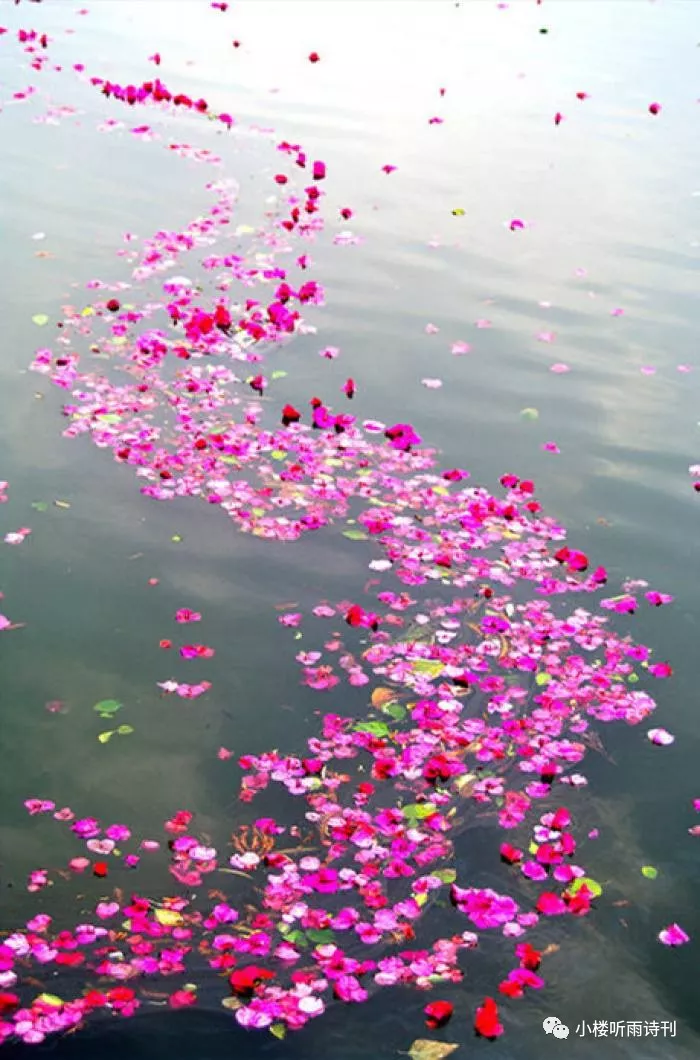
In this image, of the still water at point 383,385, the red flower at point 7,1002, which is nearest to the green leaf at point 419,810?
Answer: the still water at point 383,385

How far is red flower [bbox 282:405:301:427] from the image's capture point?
10.3m

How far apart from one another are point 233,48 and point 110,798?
18506mm

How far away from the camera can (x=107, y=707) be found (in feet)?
24.4

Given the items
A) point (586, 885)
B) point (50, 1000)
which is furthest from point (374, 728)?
point (50, 1000)

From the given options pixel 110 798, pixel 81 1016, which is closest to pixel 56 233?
→ pixel 110 798

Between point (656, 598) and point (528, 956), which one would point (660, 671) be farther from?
point (528, 956)

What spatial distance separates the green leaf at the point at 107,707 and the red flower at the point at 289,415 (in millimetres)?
3540

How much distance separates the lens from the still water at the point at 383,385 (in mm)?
6488

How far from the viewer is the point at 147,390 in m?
10.9

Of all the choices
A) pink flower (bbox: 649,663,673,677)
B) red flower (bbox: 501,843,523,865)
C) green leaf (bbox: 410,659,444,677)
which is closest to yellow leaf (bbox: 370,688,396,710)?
green leaf (bbox: 410,659,444,677)

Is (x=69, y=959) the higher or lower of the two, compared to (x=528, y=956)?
lower

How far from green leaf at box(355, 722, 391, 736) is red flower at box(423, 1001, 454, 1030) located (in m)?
1.94

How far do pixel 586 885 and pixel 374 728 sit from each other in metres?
1.56

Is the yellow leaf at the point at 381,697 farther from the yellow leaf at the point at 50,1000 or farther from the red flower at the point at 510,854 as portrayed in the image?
the yellow leaf at the point at 50,1000
